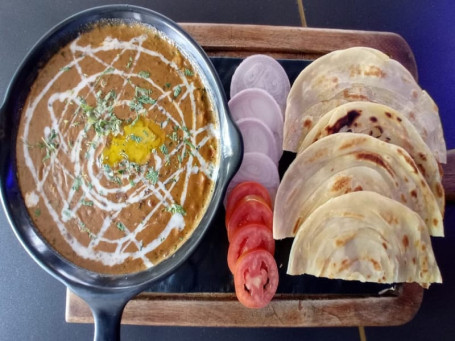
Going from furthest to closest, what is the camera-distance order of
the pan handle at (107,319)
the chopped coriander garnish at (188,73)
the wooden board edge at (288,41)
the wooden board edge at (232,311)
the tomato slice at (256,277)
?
1. the wooden board edge at (288,41)
2. the wooden board edge at (232,311)
3. the chopped coriander garnish at (188,73)
4. the tomato slice at (256,277)
5. the pan handle at (107,319)

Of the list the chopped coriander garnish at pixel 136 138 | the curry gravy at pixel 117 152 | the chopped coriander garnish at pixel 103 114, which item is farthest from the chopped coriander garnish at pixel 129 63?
the chopped coriander garnish at pixel 136 138

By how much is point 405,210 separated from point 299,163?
0.38 meters

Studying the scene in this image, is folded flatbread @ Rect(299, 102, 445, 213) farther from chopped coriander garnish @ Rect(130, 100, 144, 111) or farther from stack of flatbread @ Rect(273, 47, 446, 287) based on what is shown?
chopped coriander garnish @ Rect(130, 100, 144, 111)

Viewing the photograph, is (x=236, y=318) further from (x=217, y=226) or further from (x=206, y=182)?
(x=206, y=182)

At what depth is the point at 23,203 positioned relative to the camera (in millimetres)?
1658

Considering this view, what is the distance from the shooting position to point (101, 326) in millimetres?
1500

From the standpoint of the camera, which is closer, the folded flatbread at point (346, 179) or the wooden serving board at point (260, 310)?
the folded flatbread at point (346, 179)

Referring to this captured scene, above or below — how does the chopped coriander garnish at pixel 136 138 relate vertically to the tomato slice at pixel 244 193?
above

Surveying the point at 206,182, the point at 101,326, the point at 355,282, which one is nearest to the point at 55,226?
the point at 101,326

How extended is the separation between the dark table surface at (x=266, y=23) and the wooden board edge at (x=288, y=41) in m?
0.18

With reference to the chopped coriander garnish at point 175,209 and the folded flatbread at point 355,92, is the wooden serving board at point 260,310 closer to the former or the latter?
the folded flatbread at point 355,92

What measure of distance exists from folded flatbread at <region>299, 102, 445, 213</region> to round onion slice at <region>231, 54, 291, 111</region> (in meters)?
0.22

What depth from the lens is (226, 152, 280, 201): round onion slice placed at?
179cm

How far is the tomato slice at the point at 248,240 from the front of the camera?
64.7 inches
